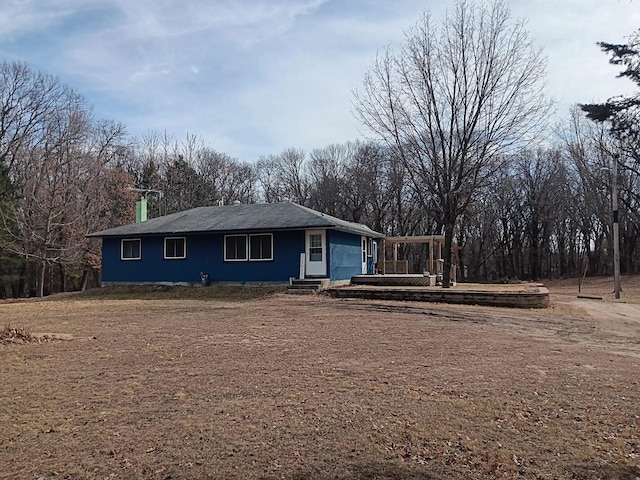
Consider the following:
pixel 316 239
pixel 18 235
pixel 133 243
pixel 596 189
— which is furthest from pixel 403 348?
pixel 596 189

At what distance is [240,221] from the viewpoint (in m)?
21.8

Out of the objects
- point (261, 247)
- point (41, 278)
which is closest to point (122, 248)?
point (261, 247)

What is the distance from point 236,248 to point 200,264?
5.64ft

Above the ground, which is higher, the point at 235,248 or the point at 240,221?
the point at 240,221

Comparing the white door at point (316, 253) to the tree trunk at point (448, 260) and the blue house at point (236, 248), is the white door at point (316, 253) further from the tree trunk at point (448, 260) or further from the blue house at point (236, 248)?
the tree trunk at point (448, 260)

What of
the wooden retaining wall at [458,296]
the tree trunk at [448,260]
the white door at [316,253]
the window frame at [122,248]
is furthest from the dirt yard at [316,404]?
the window frame at [122,248]

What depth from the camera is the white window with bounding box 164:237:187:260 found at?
22.2 m

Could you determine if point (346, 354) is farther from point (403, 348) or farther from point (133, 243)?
point (133, 243)

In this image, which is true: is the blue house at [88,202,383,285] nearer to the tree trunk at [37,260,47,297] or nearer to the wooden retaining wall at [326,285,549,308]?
the wooden retaining wall at [326,285,549,308]

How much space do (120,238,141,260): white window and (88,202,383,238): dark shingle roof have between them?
433 mm

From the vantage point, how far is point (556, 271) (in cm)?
4625

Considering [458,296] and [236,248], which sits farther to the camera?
[236,248]

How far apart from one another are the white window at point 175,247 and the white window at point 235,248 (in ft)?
6.43

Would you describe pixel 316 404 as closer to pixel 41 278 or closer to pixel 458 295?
pixel 458 295
